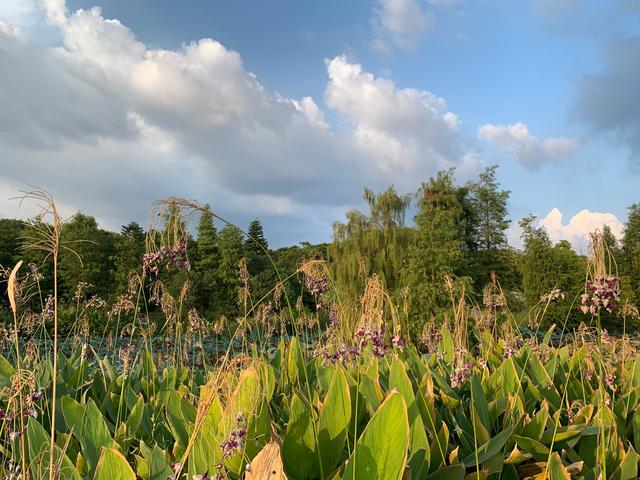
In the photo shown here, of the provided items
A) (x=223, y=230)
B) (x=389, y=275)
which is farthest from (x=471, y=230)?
(x=223, y=230)

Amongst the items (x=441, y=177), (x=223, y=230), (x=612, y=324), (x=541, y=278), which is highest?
(x=441, y=177)

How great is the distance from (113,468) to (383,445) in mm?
779

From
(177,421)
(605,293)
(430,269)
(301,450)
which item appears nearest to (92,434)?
(177,421)

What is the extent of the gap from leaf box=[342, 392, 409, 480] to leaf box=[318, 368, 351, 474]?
360 mm

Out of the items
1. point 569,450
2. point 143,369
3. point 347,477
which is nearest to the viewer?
point 347,477

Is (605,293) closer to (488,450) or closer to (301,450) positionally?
(488,450)

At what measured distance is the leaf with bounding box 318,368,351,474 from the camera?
5.62 feet

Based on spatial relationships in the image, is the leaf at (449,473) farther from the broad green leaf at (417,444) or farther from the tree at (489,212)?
the tree at (489,212)

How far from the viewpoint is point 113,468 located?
1.44 meters

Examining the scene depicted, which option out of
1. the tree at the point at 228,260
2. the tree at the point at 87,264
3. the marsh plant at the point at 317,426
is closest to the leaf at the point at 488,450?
the marsh plant at the point at 317,426

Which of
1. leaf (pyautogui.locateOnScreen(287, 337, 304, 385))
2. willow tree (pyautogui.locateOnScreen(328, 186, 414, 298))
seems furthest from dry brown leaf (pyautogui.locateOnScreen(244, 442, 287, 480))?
willow tree (pyautogui.locateOnScreen(328, 186, 414, 298))

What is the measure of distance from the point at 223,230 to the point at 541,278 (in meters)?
13.9

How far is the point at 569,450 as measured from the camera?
1990 mm

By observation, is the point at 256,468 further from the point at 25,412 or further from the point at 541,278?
the point at 541,278
